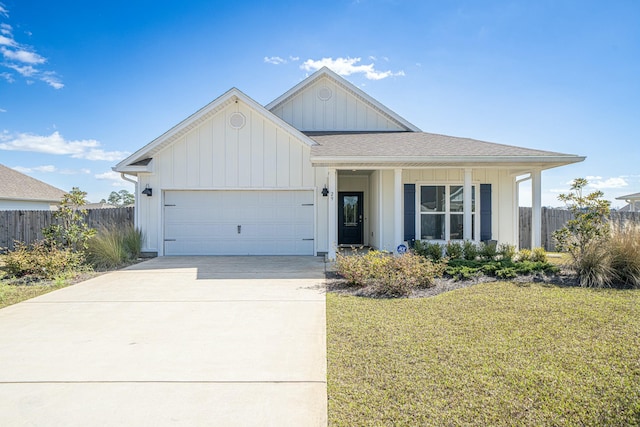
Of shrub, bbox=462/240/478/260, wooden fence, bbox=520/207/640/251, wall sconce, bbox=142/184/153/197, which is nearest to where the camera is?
shrub, bbox=462/240/478/260

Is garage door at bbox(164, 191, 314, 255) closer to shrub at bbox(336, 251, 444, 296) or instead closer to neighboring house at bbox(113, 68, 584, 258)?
neighboring house at bbox(113, 68, 584, 258)

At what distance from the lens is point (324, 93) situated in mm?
13359

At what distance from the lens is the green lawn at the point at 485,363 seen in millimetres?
2541

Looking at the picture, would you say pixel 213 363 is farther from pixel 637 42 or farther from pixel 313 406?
pixel 637 42

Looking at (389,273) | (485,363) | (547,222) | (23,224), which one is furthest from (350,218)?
(23,224)

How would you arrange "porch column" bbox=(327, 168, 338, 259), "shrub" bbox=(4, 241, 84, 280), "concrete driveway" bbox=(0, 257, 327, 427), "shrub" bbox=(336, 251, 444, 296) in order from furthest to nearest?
"porch column" bbox=(327, 168, 338, 259), "shrub" bbox=(4, 241, 84, 280), "shrub" bbox=(336, 251, 444, 296), "concrete driveway" bbox=(0, 257, 327, 427)

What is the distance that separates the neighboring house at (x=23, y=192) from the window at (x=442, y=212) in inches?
678

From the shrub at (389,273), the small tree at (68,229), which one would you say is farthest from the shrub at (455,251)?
the small tree at (68,229)

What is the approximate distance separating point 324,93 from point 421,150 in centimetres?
530

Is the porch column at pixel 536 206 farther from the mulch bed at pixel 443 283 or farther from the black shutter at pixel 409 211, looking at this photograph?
the black shutter at pixel 409 211

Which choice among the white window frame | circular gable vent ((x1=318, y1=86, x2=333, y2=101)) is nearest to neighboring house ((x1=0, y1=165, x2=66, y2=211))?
circular gable vent ((x1=318, y1=86, x2=333, y2=101))

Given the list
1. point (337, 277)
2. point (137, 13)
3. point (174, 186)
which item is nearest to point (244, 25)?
point (137, 13)

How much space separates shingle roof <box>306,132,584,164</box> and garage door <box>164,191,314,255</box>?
2.08 metres

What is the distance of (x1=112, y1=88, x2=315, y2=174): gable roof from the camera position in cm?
1055
